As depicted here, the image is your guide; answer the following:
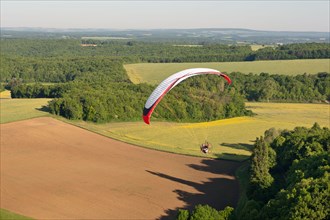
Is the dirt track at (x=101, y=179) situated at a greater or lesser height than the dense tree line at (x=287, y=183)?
lesser

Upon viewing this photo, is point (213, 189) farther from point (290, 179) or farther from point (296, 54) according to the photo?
point (296, 54)

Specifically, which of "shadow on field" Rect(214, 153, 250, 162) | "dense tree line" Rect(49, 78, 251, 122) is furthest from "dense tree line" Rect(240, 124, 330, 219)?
"dense tree line" Rect(49, 78, 251, 122)

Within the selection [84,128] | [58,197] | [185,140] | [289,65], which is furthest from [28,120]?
[289,65]

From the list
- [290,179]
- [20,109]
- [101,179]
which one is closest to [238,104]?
[20,109]

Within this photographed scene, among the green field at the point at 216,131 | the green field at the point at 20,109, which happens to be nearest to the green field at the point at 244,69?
the green field at the point at 20,109

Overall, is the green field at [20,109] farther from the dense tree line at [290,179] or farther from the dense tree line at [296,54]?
the dense tree line at [296,54]
